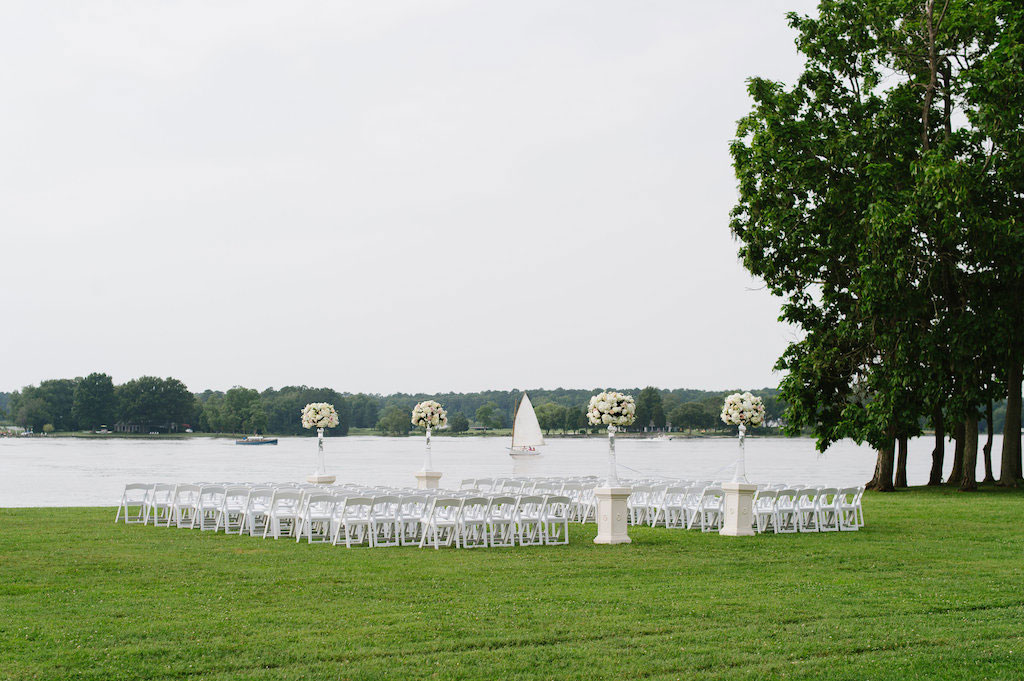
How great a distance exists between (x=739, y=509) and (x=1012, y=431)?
1699cm

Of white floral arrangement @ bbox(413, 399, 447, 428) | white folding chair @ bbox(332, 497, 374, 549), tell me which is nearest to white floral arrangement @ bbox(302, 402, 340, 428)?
white floral arrangement @ bbox(413, 399, 447, 428)

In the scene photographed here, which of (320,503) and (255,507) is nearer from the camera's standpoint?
(320,503)

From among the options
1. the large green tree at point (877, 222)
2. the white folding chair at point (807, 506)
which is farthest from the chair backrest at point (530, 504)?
the large green tree at point (877, 222)

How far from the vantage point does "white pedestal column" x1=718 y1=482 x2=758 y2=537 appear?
1647 cm

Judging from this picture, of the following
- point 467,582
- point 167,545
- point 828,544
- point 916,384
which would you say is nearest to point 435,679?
point 467,582

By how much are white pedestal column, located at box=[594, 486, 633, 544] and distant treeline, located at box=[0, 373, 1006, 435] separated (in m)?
96.5

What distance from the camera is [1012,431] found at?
29734 mm

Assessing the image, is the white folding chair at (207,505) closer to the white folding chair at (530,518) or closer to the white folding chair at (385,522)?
the white folding chair at (385,522)

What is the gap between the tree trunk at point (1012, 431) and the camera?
28547 mm

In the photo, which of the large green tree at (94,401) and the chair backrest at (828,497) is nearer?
the chair backrest at (828,497)

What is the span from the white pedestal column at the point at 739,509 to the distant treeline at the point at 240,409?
95.1 m

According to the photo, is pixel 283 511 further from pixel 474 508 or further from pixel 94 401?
pixel 94 401

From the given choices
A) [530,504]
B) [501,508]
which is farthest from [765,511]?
[501,508]

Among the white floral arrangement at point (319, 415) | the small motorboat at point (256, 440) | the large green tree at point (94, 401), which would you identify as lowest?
the small motorboat at point (256, 440)
